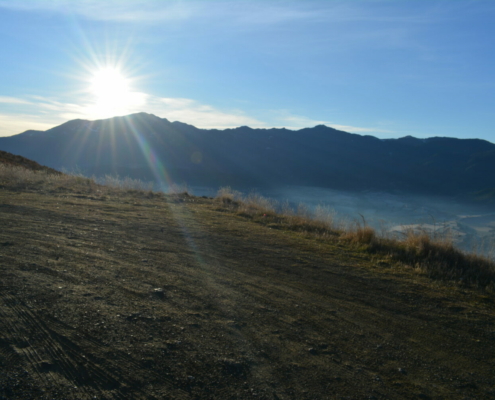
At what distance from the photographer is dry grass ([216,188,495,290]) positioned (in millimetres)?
5871

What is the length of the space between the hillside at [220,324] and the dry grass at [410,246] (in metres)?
0.51

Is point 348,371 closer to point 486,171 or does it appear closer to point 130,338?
point 130,338

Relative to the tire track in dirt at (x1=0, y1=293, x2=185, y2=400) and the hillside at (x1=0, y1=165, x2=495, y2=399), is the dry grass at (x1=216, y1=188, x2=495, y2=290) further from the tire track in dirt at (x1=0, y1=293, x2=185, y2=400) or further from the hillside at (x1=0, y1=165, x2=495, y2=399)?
the tire track in dirt at (x1=0, y1=293, x2=185, y2=400)

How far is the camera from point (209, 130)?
95125 mm

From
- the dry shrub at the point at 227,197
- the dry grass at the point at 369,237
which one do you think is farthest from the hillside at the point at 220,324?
the dry shrub at the point at 227,197

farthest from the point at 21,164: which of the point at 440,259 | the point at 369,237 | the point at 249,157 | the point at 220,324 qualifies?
the point at 249,157

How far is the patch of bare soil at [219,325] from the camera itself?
2387mm

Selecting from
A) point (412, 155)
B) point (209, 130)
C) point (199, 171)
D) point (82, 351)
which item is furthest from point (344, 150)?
point (82, 351)

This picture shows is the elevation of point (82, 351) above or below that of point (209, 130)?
below

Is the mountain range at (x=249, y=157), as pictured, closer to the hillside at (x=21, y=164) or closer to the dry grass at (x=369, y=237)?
the hillside at (x=21, y=164)

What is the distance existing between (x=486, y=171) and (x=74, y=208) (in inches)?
2974

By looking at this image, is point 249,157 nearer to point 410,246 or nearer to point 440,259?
point 410,246

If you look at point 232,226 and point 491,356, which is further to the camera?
point 232,226

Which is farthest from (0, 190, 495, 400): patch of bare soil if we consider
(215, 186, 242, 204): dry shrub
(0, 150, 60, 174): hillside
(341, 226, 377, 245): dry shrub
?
(0, 150, 60, 174): hillside
